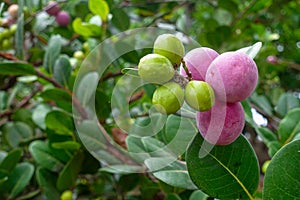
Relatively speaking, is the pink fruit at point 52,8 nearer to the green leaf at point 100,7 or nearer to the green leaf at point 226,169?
the green leaf at point 100,7

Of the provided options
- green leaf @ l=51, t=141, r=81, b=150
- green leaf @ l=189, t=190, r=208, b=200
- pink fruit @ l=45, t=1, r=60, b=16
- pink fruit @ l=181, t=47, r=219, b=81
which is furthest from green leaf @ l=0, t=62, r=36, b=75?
pink fruit @ l=181, t=47, r=219, b=81

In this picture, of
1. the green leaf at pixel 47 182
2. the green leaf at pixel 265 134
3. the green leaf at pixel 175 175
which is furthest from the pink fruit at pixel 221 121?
the green leaf at pixel 47 182

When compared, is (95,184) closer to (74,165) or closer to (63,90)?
(74,165)

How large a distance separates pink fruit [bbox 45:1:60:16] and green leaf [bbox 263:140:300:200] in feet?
3.99

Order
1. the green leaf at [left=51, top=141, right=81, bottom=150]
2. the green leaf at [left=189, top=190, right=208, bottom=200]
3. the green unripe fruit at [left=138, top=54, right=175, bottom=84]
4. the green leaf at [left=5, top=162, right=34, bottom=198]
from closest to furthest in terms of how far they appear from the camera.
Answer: the green unripe fruit at [left=138, top=54, right=175, bottom=84] < the green leaf at [left=189, top=190, right=208, bottom=200] < the green leaf at [left=51, top=141, right=81, bottom=150] < the green leaf at [left=5, top=162, right=34, bottom=198]

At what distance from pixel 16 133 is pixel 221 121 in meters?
1.03

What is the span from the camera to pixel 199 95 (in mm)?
488

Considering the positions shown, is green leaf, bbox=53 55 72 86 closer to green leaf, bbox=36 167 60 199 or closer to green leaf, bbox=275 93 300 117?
green leaf, bbox=36 167 60 199

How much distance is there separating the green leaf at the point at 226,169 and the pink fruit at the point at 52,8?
114cm

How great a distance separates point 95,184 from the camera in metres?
1.40

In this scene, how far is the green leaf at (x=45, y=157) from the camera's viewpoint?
1192 millimetres

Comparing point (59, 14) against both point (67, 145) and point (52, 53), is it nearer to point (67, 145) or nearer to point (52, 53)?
point (52, 53)

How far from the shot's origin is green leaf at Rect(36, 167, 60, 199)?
1177mm

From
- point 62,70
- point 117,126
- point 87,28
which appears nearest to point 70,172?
point 117,126
